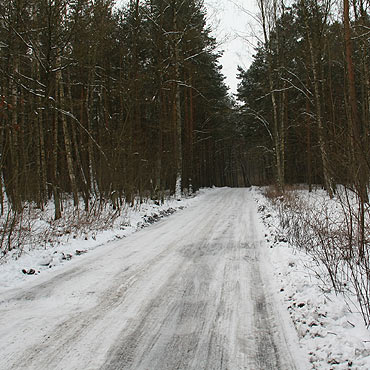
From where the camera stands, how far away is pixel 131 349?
2957 millimetres

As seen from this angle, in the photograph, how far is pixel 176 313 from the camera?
374 centimetres

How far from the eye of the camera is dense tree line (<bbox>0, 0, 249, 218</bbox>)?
8969 millimetres

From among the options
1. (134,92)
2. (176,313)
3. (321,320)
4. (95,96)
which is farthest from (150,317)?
(95,96)

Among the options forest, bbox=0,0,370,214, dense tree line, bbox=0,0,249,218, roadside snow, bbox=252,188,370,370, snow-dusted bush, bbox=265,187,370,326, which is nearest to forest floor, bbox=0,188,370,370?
roadside snow, bbox=252,188,370,370

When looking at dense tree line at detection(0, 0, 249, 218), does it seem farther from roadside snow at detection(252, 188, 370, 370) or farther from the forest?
roadside snow at detection(252, 188, 370, 370)

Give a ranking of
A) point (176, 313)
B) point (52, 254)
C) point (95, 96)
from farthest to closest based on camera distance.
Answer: point (95, 96) → point (52, 254) → point (176, 313)

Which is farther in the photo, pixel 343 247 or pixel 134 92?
pixel 134 92

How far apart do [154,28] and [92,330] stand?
18722 millimetres

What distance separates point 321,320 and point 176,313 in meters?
1.65

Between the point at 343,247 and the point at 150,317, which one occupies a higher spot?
the point at 343,247

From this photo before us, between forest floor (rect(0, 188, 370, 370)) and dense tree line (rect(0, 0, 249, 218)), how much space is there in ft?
9.19

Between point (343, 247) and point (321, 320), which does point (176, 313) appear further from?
point (343, 247)

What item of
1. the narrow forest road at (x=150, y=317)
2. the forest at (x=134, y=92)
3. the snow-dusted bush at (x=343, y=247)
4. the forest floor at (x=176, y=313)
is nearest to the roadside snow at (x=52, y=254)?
the forest floor at (x=176, y=313)

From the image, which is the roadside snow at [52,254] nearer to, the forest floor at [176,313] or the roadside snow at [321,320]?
the forest floor at [176,313]
